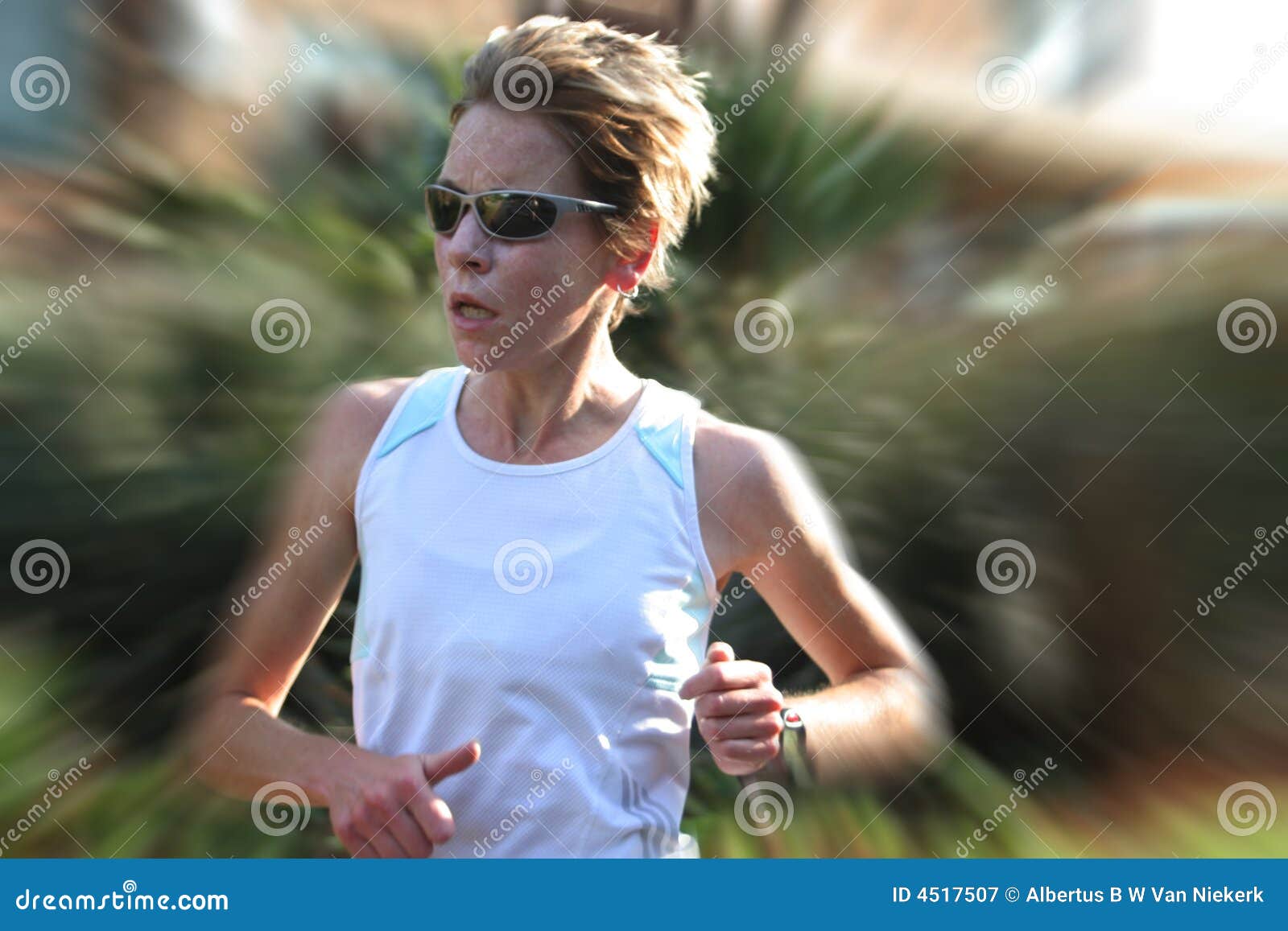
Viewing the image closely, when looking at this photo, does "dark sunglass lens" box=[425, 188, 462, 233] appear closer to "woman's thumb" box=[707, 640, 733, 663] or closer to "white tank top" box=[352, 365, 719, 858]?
"white tank top" box=[352, 365, 719, 858]

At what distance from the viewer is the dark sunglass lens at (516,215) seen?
5.53 ft

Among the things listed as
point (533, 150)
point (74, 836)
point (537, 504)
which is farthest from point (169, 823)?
point (533, 150)

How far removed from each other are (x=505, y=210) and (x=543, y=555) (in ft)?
1.58

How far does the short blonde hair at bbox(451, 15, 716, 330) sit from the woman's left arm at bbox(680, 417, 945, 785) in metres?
0.35

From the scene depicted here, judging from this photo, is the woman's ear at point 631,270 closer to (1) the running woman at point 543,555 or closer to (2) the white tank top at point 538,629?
(1) the running woman at point 543,555

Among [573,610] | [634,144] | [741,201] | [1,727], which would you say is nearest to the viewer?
[573,610]

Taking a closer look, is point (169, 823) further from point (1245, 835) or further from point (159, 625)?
point (1245, 835)

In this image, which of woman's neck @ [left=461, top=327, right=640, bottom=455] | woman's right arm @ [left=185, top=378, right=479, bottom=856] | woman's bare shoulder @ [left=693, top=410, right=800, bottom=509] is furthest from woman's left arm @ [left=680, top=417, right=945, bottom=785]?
woman's right arm @ [left=185, top=378, right=479, bottom=856]

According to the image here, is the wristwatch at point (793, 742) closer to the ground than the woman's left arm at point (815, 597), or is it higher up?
closer to the ground

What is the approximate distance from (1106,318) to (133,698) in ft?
9.11

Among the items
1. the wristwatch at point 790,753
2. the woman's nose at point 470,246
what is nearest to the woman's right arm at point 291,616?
the woman's nose at point 470,246

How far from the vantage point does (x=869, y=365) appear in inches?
134

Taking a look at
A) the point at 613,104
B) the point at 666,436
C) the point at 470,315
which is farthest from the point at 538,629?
the point at 613,104

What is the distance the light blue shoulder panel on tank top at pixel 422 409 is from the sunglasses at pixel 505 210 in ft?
0.73
